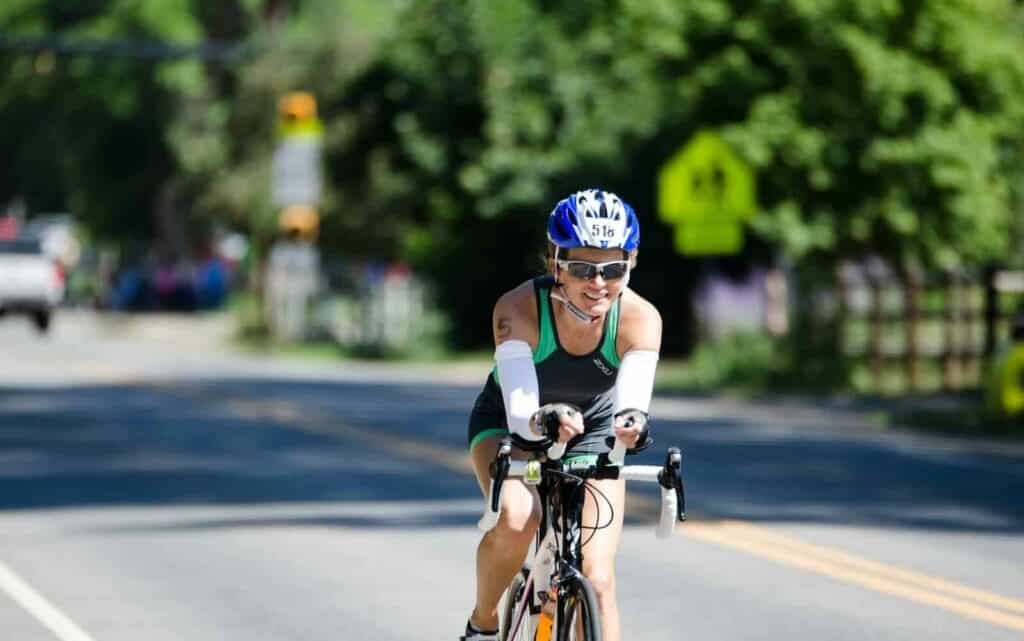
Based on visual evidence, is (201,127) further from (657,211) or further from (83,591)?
(83,591)

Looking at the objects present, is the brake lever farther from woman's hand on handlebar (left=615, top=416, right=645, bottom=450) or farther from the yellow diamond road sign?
the yellow diamond road sign

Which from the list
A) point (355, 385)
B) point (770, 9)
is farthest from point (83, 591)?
point (770, 9)

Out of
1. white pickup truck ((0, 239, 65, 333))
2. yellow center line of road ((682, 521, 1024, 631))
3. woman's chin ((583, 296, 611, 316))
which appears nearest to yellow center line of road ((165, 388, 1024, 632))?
yellow center line of road ((682, 521, 1024, 631))

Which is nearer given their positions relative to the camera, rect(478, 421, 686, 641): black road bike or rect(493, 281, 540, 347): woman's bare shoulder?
rect(478, 421, 686, 641): black road bike

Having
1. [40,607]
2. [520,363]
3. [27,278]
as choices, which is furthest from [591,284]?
[27,278]

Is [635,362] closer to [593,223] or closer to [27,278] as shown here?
[593,223]

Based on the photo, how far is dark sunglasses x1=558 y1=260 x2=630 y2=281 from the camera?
6.49 metres

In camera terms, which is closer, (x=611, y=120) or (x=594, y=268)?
(x=594, y=268)

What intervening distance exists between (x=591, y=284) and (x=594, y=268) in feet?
0.18

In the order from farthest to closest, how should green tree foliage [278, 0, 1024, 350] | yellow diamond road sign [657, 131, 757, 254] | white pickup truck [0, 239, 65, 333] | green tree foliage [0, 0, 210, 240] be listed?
1. green tree foliage [0, 0, 210, 240]
2. white pickup truck [0, 239, 65, 333]
3. green tree foliage [278, 0, 1024, 350]
4. yellow diamond road sign [657, 131, 757, 254]

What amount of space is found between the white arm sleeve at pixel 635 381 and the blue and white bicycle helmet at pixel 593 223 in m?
0.33

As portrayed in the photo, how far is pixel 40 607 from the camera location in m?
10.0

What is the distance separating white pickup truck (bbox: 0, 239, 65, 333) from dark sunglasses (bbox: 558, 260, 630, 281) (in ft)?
131

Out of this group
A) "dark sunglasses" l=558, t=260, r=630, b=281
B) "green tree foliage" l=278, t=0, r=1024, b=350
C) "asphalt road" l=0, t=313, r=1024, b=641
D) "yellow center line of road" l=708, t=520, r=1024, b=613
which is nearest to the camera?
"dark sunglasses" l=558, t=260, r=630, b=281
